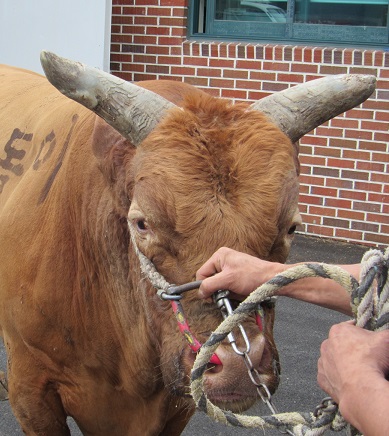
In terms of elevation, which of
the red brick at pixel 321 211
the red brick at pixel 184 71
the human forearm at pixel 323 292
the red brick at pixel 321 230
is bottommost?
the red brick at pixel 321 230

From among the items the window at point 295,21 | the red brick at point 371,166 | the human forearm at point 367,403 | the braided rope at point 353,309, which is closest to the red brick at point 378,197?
the red brick at point 371,166

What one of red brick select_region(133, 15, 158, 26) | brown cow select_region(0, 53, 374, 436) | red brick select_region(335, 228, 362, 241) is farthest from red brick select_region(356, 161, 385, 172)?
brown cow select_region(0, 53, 374, 436)

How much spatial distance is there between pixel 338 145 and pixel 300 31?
1255 millimetres

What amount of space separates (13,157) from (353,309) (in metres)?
2.45

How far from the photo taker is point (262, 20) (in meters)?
7.54

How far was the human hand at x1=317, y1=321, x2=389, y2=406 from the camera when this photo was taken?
1.65 m

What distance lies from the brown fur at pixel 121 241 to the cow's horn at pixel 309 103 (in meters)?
0.12

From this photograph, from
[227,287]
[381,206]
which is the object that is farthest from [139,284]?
[381,206]

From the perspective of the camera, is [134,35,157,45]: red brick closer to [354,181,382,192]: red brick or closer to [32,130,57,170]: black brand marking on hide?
[354,181,382,192]: red brick

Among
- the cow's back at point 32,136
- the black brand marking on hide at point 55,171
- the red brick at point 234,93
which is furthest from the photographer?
the red brick at point 234,93

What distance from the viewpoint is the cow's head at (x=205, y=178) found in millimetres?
2393

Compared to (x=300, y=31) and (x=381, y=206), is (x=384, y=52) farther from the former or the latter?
(x=381, y=206)

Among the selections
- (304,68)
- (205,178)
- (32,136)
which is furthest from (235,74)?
(205,178)

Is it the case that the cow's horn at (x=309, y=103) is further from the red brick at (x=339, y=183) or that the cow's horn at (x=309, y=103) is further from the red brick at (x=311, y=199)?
the red brick at (x=311, y=199)
